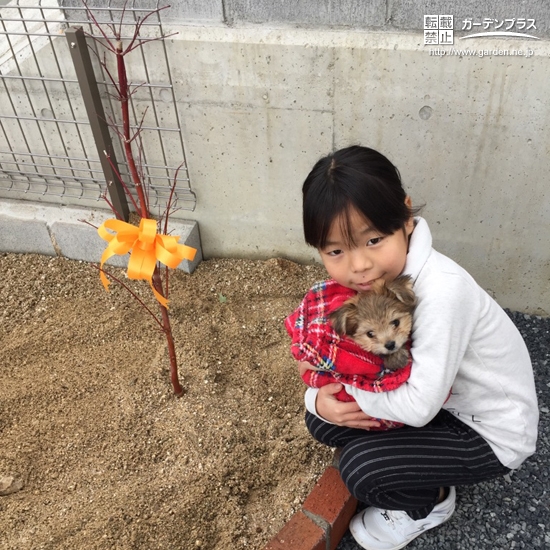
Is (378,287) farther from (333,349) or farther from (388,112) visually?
(388,112)

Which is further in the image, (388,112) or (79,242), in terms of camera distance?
(79,242)

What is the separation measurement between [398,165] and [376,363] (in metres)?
1.61

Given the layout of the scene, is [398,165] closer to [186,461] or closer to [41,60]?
[186,461]

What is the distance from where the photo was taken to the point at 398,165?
3.16 m

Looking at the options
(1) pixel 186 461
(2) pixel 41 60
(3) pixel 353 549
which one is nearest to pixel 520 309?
(3) pixel 353 549

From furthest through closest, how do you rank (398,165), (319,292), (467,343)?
(398,165) < (319,292) < (467,343)

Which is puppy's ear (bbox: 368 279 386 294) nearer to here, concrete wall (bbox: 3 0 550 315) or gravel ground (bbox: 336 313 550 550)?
gravel ground (bbox: 336 313 550 550)

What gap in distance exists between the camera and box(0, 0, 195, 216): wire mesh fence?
3.20m

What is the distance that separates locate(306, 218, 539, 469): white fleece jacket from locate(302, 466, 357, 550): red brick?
1.98 feet

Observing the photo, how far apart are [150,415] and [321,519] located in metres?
1.05

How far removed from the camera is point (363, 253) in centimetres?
191

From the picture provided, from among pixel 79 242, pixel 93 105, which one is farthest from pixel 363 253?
pixel 79 242

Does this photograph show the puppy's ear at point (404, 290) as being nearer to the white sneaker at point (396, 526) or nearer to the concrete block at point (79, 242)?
the white sneaker at point (396, 526)

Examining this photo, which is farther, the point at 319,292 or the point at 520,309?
the point at 520,309
